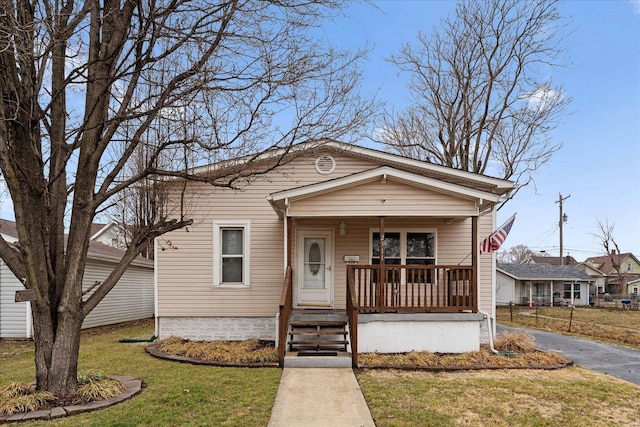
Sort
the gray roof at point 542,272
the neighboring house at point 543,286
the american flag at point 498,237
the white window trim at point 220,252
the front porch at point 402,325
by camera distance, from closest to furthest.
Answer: the front porch at point 402,325
the american flag at point 498,237
the white window trim at point 220,252
the gray roof at point 542,272
the neighboring house at point 543,286

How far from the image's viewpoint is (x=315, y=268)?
33.3ft

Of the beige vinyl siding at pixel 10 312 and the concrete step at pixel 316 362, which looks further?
the beige vinyl siding at pixel 10 312

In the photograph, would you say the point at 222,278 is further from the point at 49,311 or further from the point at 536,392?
the point at 536,392

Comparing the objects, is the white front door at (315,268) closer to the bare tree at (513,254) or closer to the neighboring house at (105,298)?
the neighboring house at (105,298)

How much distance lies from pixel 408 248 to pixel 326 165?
2.90 meters

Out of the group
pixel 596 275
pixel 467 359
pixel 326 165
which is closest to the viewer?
pixel 467 359

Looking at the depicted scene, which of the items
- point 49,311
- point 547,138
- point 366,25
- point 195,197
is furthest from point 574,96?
point 49,311

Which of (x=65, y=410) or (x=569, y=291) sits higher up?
(x=65, y=410)

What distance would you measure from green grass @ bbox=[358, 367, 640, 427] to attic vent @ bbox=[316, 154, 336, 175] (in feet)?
16.8

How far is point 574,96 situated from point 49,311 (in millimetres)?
19002

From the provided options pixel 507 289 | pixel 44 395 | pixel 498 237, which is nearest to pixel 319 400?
pixel 44 395

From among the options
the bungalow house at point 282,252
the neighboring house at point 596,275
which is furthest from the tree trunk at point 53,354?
the neighboring house at point 596,275

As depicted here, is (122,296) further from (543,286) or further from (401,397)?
(543,286)

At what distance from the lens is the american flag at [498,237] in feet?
29.5
